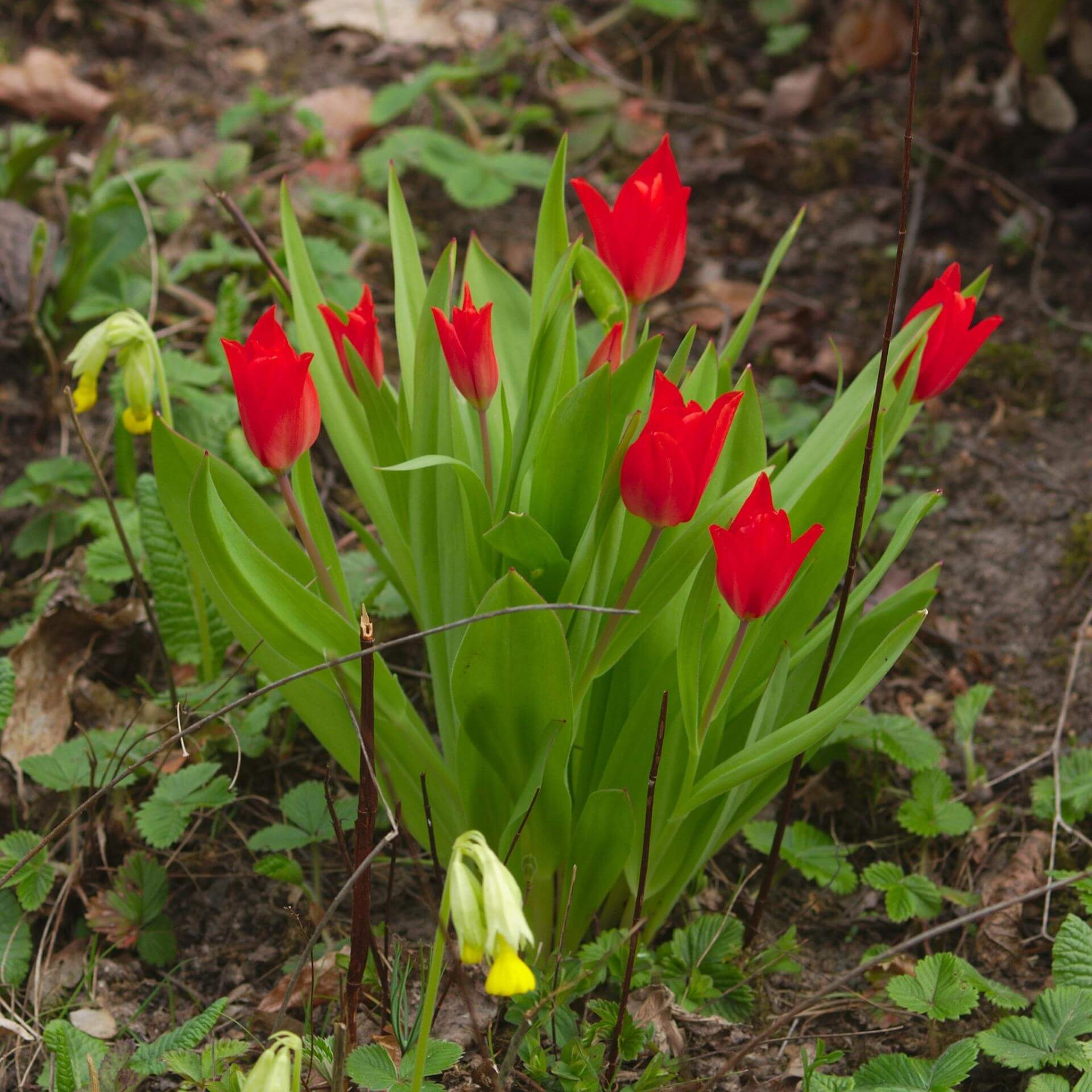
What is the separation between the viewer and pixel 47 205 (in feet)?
9.41

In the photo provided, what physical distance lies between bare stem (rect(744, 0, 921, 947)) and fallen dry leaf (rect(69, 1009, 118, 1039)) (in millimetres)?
826

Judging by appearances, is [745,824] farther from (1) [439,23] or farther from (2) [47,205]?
(1) [439,23]

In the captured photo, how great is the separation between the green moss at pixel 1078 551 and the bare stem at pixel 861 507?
0.86 m

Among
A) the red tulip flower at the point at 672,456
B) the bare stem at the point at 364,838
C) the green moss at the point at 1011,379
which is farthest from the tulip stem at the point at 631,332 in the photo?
the green moss at the point at 1011,379

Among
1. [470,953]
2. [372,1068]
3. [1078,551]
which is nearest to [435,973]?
[470,953]

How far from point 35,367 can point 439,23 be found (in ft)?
6.57

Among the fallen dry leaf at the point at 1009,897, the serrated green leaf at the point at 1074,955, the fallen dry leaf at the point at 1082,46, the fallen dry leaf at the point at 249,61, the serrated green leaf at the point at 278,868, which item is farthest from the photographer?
the fallen dry leaf at the point at 249,61

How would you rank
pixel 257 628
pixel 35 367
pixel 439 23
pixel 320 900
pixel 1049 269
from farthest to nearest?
pixel 439 23
pixel 1049 269
pixel 35 367
pixel 320 900
pixel 257 628

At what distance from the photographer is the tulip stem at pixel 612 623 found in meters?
1.19

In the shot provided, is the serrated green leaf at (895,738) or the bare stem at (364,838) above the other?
the bare stem at (364,838)

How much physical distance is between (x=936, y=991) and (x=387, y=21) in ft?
11.3

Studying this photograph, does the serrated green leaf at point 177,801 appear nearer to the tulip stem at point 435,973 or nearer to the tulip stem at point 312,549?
the tulip stem at point 312,549

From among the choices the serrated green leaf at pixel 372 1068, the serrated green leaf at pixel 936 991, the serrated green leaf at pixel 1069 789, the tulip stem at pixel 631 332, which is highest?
the tulip stem at pixel 631 332

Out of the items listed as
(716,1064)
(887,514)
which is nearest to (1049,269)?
(887,514)
